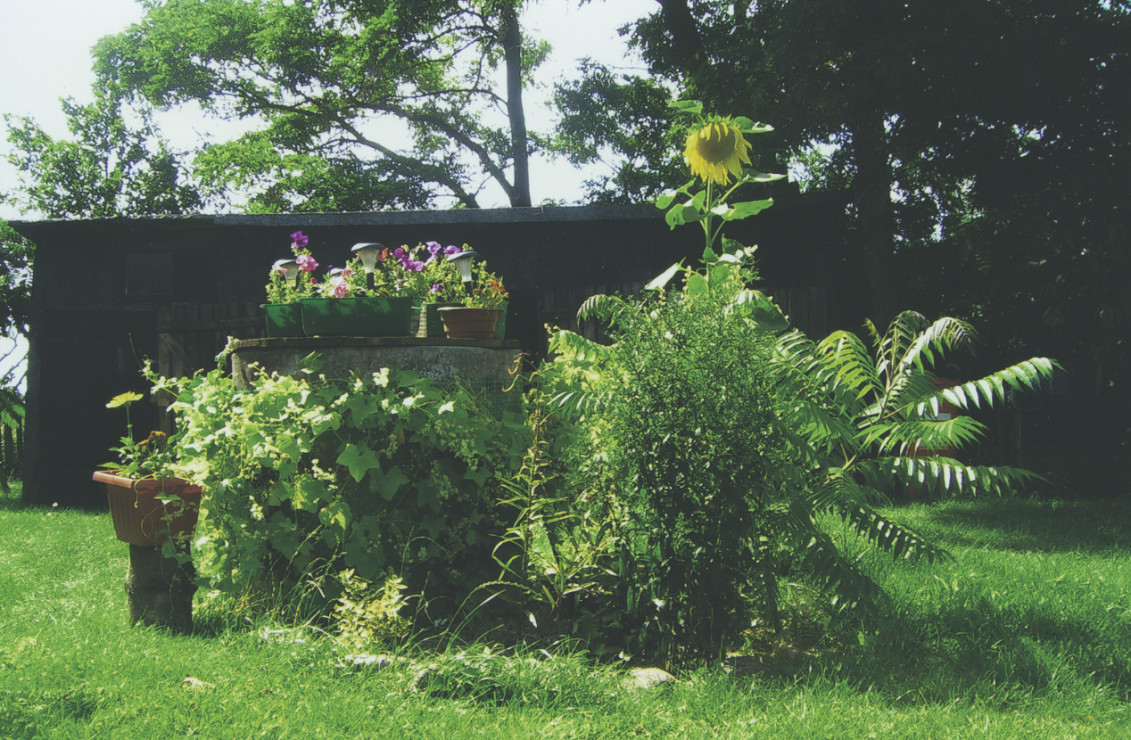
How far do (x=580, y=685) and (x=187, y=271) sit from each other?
10.5 metres

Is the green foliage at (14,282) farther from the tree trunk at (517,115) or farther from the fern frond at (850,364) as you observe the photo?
the fern frond at (850,364)

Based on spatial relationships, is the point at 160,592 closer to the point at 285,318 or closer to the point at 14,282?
the point at 285,318

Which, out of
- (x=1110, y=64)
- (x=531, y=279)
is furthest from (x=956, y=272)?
(x=531, y=279)

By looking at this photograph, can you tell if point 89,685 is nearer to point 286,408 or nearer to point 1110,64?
point 286,408

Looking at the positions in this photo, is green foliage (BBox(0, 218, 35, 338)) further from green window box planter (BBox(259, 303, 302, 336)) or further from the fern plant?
the fern plant

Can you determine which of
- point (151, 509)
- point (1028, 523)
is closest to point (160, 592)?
point (151, 509)

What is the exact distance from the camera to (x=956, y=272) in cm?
1147

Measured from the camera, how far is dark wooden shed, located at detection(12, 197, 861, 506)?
11.4 m

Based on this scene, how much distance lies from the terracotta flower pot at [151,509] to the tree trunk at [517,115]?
17.5 metres

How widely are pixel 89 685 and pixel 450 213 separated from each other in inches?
317

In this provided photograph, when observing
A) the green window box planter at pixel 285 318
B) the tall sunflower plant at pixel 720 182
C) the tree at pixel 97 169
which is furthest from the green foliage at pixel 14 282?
the tall sunflower plant at pixel 720 182

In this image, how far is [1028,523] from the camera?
723 centimetres

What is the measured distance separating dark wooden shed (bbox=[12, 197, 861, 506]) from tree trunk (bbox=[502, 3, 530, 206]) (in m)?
9.96

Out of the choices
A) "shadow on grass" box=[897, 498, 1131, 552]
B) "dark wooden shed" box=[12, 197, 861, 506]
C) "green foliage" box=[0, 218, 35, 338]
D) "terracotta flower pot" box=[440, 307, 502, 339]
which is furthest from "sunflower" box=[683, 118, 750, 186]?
"green foliage" box=[0, 218, 35, 338]
